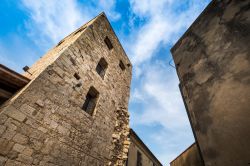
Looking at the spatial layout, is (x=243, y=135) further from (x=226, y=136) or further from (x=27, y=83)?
(x=27, y=83)

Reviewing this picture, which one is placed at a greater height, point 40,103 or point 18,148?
point 40,103

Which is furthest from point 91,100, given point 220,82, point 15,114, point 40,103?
point 220,82

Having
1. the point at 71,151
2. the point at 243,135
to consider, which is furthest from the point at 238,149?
the point at 71,151

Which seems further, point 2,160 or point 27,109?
point 27,109

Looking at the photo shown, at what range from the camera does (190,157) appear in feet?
32.6

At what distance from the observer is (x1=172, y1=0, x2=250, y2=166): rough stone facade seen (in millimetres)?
2359

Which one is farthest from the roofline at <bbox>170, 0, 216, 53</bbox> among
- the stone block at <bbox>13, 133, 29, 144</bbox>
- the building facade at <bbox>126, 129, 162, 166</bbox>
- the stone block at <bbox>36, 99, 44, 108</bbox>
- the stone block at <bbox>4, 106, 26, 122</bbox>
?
the building facade at <bbox>126, 129, 162, 166</bbox>

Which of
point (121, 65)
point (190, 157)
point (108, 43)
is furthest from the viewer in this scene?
point (190, 157)

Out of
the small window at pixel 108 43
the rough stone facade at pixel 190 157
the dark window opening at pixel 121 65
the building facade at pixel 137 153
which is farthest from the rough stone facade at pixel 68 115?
the rough stone facade at pixel 190 157

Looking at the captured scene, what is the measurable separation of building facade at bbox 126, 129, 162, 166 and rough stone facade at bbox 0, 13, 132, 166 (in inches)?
111

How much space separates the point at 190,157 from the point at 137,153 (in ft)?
12.6

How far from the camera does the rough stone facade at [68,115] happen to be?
2822 mm

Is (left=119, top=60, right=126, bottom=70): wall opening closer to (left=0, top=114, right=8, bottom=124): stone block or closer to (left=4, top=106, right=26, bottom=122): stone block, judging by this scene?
(left=4, top=106, right=26, bottom=122): stone block

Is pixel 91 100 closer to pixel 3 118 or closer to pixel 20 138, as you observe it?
pixel 20 138
